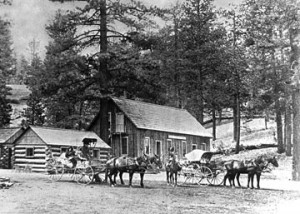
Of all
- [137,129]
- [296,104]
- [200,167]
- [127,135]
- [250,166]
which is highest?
[296,104]

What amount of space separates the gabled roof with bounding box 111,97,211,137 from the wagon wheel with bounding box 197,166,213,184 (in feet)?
39.7

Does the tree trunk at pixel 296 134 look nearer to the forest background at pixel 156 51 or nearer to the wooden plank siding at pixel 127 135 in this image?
the forest background at pixel 156 51

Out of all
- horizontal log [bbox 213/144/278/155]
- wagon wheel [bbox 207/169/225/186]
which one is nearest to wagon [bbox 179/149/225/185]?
wagon wheel [bbox 207/169/225/186]

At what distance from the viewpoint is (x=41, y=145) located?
30.5 meters

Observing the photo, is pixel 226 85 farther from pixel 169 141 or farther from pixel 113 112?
pixel 113 112

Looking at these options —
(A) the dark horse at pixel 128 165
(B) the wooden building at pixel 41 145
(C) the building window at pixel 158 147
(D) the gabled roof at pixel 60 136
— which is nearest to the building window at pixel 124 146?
(C) the building window at pixel 158 147

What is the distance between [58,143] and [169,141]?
10.8 metres

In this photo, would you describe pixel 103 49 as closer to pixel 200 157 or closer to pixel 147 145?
pixel 147 145

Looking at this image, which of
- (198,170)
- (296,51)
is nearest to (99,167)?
(198,170)

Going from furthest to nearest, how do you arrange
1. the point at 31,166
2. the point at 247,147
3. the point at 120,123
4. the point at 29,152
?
the point at 247,147
the point at 120,123
the point at 29,152
the point at 31,166

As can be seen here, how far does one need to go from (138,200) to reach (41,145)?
1663 centimetres

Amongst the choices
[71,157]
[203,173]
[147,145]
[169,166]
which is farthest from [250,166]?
[147,145]

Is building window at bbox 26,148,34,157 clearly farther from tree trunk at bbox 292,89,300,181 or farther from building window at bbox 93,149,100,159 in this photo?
tree trunk at bbox 292,89,300,181

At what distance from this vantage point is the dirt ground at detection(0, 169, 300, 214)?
1312 cm
